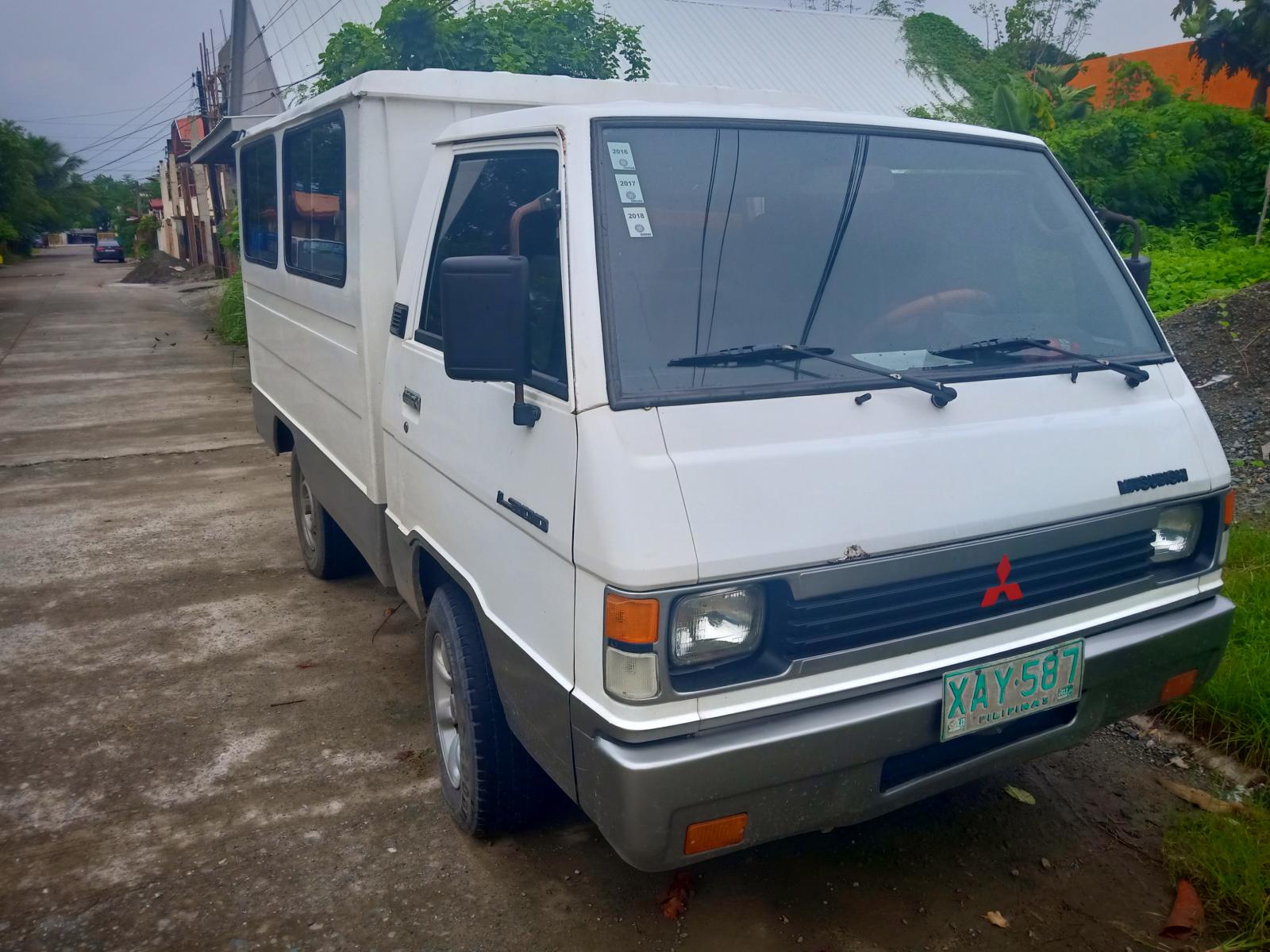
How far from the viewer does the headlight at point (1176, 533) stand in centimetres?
287

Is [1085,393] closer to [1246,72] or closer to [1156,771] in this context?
[1156,771]

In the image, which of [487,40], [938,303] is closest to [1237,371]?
[938,303]

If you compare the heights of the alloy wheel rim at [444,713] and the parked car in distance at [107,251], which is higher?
the parked car in distance at [107,251]

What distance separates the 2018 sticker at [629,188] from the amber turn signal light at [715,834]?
59.4 inches

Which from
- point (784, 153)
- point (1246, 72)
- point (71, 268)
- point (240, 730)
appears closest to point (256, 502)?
point (240, 730)

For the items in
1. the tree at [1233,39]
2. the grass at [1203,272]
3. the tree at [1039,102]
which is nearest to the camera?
the grass at [1203,272]

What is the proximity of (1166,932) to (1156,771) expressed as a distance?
3.03 ft

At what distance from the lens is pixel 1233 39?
22375 millimetres

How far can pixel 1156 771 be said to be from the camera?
12.0 feet

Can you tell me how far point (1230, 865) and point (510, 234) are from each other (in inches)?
109

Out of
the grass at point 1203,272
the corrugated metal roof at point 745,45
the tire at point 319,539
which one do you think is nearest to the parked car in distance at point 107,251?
the corrugated metal roof at point 745,45

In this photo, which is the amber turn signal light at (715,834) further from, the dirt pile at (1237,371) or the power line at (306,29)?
the power line at (306,29)

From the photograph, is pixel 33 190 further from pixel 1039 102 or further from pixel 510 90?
pixel 510 90

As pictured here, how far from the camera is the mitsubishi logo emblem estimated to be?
2.52 metres
